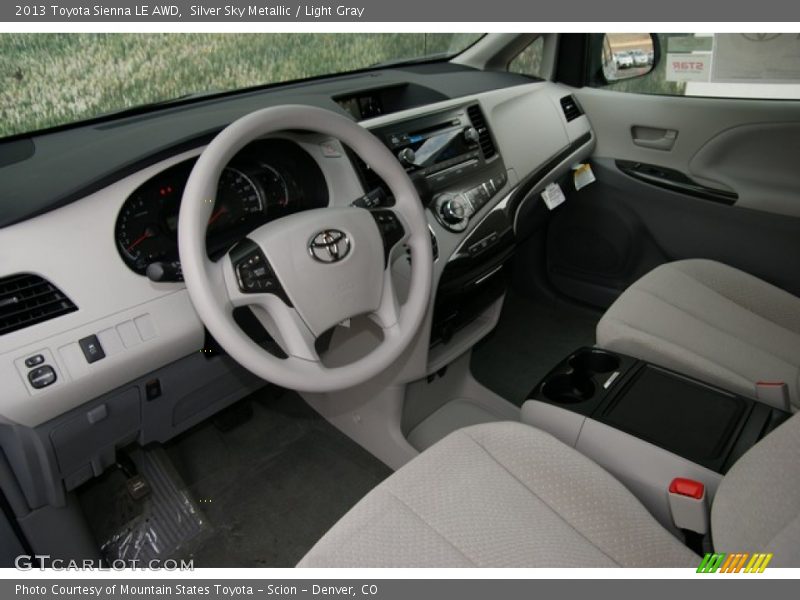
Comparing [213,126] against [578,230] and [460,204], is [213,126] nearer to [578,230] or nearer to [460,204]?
[460,204]

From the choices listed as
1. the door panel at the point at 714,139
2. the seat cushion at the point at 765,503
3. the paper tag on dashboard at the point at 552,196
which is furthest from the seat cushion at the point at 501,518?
the door panel at the point at 714,139

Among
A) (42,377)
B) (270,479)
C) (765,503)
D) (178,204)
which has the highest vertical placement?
(178,204)

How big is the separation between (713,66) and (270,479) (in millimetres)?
1889

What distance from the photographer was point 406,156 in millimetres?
1673

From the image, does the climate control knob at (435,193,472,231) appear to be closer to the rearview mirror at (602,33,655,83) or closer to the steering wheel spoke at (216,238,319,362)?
the steering wheel spoke at (216,238,319,362)

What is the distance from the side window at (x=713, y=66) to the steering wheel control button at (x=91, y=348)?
1841 mm

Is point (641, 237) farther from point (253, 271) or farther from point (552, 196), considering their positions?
point (253, 271)

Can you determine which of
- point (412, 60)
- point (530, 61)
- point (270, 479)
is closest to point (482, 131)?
point (412, 60)

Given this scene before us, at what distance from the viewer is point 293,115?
1.13 m

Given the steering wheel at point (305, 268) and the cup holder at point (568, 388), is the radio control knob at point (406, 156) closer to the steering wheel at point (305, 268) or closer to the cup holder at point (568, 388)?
the steering wheel at point (305, 268)

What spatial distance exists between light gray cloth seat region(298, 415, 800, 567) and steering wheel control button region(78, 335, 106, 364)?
0.54 metres

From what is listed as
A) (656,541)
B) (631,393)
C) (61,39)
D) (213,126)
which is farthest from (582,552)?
(61,39)

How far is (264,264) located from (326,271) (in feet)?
0.39

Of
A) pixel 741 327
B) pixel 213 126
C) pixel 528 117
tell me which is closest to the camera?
pixel 213 126
